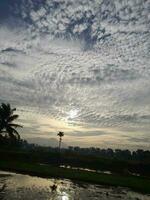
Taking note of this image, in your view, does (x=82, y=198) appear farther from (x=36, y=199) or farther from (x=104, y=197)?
(x=36, y=199)

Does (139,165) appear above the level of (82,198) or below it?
above

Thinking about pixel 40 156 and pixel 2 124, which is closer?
pixel 2 124

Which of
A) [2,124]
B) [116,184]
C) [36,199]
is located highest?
[2,124]

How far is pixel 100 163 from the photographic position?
6688cm

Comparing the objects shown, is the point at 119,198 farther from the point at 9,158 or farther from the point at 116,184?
the point at 9,158

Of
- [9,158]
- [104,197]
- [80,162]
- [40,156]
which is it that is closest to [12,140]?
[9,158]

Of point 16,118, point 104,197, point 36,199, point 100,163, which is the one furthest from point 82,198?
point 100,163

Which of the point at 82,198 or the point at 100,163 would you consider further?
the point at 100,163

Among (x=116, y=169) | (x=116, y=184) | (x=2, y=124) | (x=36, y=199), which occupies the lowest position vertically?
(x=36, y=199)

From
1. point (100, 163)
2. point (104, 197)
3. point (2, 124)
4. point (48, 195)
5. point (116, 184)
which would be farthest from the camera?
point (100, 163)

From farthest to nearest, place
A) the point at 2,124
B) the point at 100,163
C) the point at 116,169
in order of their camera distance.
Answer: the point at 100,163 → the point at 116,169 → the point at 2,124

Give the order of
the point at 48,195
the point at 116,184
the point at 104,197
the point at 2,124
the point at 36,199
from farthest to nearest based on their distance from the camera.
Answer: the point at 2,124 < the point at 116,184 < the point at 104,197 < the point at 48,195 < the point at 36,199

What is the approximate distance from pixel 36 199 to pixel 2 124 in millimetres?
37556

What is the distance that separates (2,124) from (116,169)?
23.3 metres
